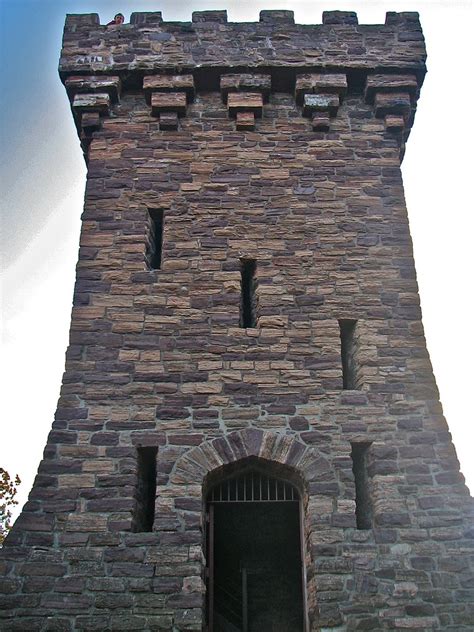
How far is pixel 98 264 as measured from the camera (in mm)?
8062

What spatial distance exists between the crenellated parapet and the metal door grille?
14.0 ft

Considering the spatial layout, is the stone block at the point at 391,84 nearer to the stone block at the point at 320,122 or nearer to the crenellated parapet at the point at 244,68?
the crenellated parapet at the point at 244,68

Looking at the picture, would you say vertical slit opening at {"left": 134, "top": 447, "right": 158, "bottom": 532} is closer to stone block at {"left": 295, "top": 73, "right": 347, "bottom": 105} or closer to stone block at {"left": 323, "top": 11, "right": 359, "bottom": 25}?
stone block at {"left": 295, "top": 73, "right": 347, "bottom": 105}

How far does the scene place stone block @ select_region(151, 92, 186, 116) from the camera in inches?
354

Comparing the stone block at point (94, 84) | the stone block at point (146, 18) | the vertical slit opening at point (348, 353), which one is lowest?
the vertical slit opening at point (348, 353)

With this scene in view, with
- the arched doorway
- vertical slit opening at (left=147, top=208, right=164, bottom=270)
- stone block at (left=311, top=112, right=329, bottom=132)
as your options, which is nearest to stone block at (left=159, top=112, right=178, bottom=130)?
vertical slit opening at (left=147, top=208, right=164, bottom=270)

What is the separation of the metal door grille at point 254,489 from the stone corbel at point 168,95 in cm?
434

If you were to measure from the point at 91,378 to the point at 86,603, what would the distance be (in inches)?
84.2

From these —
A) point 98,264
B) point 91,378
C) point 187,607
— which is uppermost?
point 98,264

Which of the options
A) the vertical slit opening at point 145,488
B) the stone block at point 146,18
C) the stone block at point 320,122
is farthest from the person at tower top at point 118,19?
the vertical slit opening at point 145,488

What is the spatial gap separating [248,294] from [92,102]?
10.3 feet

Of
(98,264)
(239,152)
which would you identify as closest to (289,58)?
(239,152)

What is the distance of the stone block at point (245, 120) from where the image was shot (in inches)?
353

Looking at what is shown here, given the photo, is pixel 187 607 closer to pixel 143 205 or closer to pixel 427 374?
pixel 427 374
